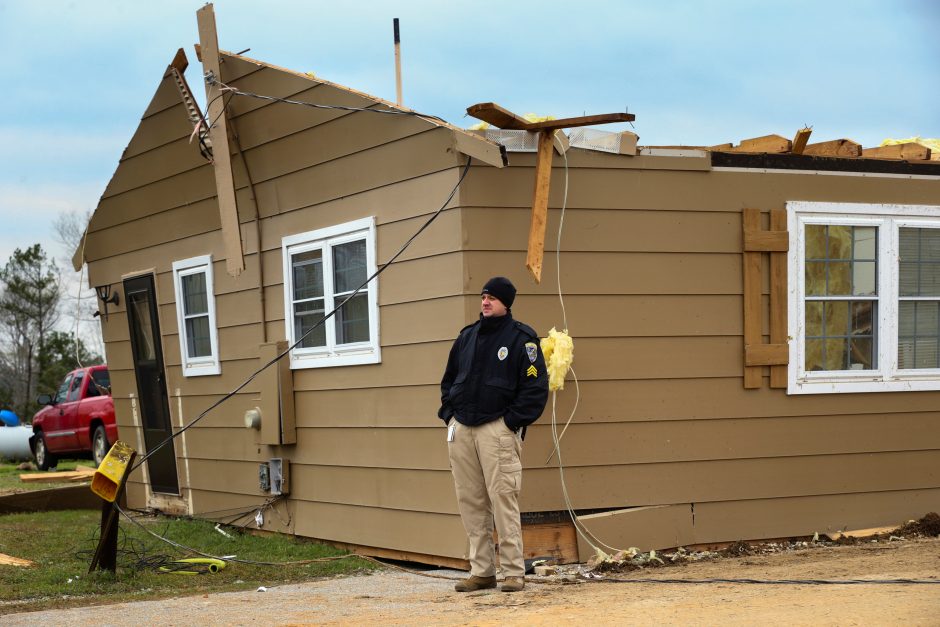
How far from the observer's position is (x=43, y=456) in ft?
65.3

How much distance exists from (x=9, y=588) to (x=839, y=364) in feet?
19.6

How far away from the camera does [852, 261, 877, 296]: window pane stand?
862cm

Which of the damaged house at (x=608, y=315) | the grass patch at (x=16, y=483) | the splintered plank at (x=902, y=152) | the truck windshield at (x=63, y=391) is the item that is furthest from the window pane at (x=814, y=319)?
the truck windshield at (x=63, y=391)

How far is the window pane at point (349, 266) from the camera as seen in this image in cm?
866

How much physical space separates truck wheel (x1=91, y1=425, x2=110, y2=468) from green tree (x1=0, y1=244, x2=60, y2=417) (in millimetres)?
21409

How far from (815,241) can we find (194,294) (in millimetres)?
5738

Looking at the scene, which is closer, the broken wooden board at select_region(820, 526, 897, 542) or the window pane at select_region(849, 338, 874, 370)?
the broken wooden board at select_region(820, 526, 897, 542)

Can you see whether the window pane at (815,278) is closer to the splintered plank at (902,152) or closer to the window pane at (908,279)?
the window pane at (908,279)

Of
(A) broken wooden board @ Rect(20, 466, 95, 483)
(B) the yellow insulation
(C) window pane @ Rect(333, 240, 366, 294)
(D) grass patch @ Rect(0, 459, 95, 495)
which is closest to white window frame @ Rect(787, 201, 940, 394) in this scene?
(B) the yellow insulation

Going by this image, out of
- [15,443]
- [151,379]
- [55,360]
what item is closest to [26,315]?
[55,360]

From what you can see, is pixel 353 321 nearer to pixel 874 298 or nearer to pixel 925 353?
pixel 874 298

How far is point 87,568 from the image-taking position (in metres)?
8.27

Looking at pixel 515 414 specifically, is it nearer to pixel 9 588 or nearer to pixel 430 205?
pixel 430 205

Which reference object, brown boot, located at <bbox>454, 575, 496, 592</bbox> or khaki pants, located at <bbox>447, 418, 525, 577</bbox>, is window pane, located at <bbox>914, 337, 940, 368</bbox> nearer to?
khaki pants, located at <bbox>447, 418, 525, 577</bbox>
